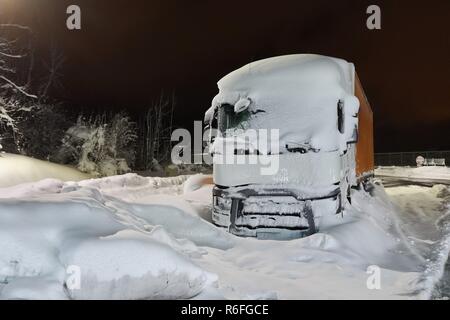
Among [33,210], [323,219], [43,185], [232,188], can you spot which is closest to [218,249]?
[232,188]

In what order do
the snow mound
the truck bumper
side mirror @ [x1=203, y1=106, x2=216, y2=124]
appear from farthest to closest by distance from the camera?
side mirror @ [x1=203, y1=106, x2=216, y2=124]
the truck bumper
the snow mound

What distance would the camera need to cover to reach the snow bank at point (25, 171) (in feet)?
71.8

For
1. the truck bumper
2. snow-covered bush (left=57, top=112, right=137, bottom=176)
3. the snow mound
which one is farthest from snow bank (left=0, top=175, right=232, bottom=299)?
snow-covered bush (left=57, top=112, right=137, bottom=176)

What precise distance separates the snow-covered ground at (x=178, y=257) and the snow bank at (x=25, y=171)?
16.6 m

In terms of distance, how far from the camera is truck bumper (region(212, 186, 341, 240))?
699 cm

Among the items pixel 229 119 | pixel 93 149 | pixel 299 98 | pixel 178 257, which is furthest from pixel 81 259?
pixel 93 149

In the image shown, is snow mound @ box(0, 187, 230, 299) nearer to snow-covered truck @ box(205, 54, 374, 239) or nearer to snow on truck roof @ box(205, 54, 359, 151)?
snow-covered truck @ box(205, 54, 374, 239)

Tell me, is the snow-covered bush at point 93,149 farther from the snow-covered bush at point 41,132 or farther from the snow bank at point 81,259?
the snow bank at point 81,259

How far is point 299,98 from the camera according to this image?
7320 millimetres

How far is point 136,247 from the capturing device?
4465 millimetres

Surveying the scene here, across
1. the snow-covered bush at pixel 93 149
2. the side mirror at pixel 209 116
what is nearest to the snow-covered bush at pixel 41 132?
the snow-covered bush at pixel 93 149

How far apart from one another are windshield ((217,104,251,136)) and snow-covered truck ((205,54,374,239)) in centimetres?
2

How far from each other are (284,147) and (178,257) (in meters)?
3.12
